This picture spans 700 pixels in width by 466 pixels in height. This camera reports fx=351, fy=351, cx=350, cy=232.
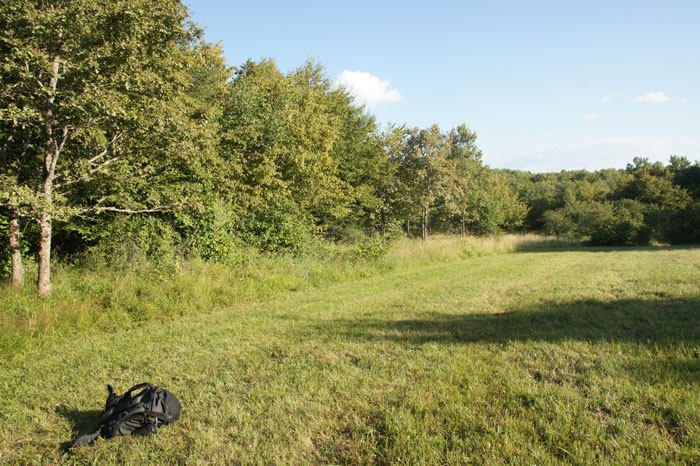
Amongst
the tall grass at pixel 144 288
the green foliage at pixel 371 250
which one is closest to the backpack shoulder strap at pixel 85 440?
the tall grass at pixel 144 288

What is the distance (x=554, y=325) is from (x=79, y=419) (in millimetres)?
5642

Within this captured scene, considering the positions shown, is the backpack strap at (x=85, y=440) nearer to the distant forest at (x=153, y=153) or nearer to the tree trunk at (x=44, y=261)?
the distant forest at (x=153, y=153)

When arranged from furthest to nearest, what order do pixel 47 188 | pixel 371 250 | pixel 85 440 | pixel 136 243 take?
pixel 371 250
pixel 136 243
pixel 47 188
pixel 85 440

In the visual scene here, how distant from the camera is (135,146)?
26.2 ft

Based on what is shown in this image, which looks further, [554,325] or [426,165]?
[426,165]

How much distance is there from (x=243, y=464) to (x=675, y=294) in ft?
26.0

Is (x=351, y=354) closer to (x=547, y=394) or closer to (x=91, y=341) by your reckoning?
Answer: (x=547, y=394)

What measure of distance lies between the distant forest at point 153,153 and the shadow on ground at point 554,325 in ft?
18.8

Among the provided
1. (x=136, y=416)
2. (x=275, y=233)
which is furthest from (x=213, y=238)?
(x=136, y=416)

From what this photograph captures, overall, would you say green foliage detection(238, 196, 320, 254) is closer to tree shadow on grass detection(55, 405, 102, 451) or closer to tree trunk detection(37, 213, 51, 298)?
tree trunk detection(37, 213, 51, 298)

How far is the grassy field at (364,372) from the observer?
2533mm

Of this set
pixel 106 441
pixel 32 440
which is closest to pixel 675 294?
pixel 106 441

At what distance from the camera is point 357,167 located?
22.0 m

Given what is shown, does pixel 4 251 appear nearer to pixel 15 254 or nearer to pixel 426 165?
pixel 15 254
